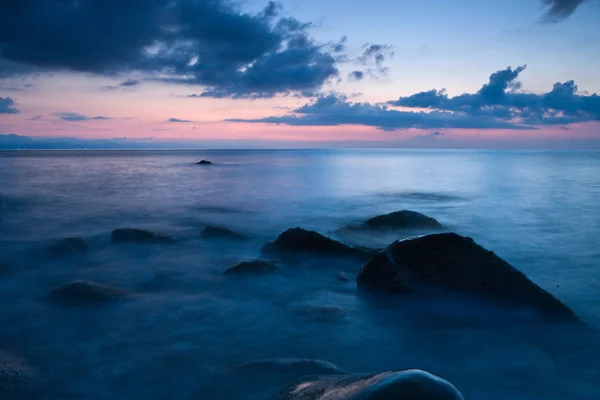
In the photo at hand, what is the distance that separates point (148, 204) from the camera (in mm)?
17484

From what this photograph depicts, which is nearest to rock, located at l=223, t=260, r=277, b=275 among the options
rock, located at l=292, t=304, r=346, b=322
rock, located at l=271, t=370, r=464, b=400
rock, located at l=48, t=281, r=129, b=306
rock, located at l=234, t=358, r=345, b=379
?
rock, located at l=292, t=304, r=346, b=322

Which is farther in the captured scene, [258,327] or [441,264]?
[441,264]

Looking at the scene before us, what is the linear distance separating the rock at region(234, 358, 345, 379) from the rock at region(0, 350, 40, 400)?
1.93 metres

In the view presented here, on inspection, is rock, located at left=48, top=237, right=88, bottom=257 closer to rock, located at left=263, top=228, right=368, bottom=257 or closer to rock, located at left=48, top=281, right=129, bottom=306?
→ rock, located at left=48, top=281, right=129, bottom=306

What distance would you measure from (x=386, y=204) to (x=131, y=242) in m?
12.5

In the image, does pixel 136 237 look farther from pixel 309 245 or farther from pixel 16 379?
pixel 16 379

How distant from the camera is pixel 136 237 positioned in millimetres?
10047

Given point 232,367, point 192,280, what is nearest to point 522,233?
point 192,280

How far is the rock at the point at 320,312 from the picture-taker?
18.2 feet

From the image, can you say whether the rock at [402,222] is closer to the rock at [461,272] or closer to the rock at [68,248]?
the rock at [461,272]

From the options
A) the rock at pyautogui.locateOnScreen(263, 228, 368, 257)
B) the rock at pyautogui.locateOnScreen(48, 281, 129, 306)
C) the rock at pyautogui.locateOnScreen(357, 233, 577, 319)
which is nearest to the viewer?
the rock at pyautogui.locateOnScreen(357, 233, 577, 319)

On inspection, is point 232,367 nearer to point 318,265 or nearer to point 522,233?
point 318,265

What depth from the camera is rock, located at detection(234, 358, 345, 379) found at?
13.7ft

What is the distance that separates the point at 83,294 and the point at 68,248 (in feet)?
11.6
